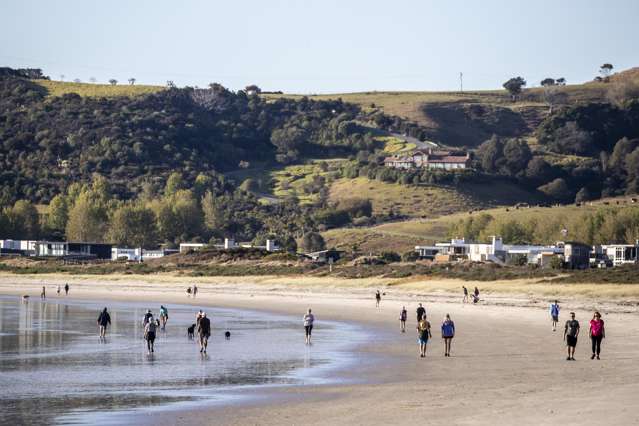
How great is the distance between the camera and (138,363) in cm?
3572

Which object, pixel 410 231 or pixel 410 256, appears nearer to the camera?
pixel 410 256

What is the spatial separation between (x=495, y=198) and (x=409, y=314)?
99.8 meters

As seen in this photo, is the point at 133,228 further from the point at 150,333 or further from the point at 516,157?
the point at 150,333

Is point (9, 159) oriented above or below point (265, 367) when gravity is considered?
above

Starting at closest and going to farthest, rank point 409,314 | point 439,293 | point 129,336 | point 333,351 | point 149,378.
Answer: point 149,378 → point 333,351 → point 129,336 → point 409,314 → point 439,293

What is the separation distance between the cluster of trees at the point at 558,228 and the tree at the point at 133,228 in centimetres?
3536

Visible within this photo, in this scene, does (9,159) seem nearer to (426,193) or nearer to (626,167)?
(426,193)

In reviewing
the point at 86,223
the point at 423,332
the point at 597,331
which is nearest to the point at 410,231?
the point at 86,223

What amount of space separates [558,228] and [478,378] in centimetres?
8727

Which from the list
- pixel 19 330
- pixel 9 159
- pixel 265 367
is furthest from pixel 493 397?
pixel 9 159

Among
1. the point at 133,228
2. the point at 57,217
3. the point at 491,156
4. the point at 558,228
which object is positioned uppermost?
the point at 491,156

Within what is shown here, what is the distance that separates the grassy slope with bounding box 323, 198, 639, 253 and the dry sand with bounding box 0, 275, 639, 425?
54826 millimetres

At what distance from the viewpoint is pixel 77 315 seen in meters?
61.1

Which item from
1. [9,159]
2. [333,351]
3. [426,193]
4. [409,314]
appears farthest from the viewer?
[9,159]
